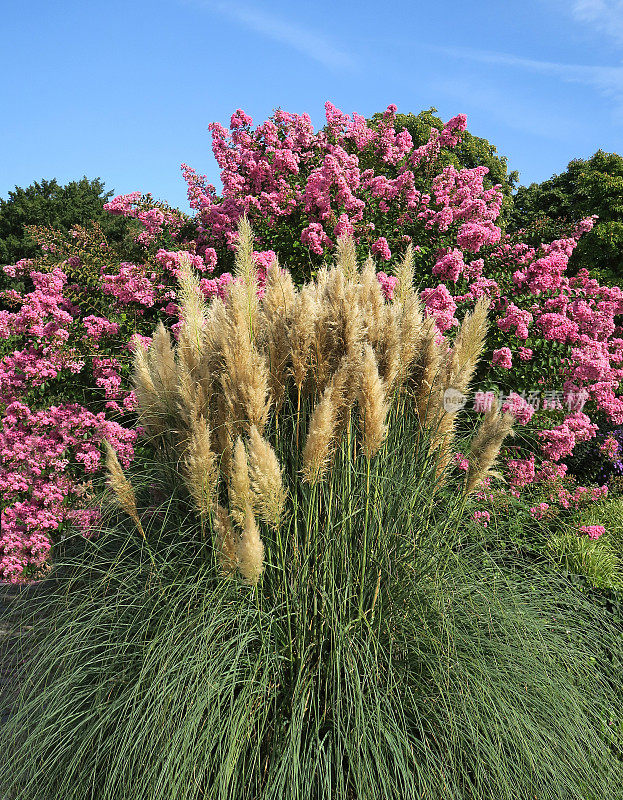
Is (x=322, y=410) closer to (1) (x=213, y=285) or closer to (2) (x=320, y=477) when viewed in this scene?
(2) (x=320, y=477)

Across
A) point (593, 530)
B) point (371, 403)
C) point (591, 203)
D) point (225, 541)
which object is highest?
point (591, 203)

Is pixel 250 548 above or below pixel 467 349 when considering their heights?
below

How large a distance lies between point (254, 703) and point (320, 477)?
901 millimetres

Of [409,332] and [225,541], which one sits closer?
[225,541]

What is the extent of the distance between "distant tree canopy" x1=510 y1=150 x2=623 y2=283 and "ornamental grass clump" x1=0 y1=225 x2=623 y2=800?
15477 millimetres

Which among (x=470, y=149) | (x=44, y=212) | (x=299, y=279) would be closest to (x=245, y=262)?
(x=299, y=279)

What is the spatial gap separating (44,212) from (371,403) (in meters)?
25.6

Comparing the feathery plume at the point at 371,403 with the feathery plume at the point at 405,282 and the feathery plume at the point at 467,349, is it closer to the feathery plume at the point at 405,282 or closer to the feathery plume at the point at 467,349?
the feathery plume at the point at 467,349

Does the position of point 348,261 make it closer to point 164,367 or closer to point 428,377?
point 428,377

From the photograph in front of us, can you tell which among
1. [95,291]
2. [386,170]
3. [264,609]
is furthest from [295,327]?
[386,170]

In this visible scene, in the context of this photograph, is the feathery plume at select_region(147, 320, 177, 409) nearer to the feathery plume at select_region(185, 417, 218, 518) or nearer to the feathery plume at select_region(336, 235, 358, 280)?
the feathery plume at select_region(185, 417, 218, 518)

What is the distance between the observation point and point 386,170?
7965 mm

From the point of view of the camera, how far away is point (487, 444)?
2900mm

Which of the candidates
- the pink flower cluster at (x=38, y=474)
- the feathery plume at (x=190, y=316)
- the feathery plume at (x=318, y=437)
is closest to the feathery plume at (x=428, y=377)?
the feathery plume at (x=318, y=437)
